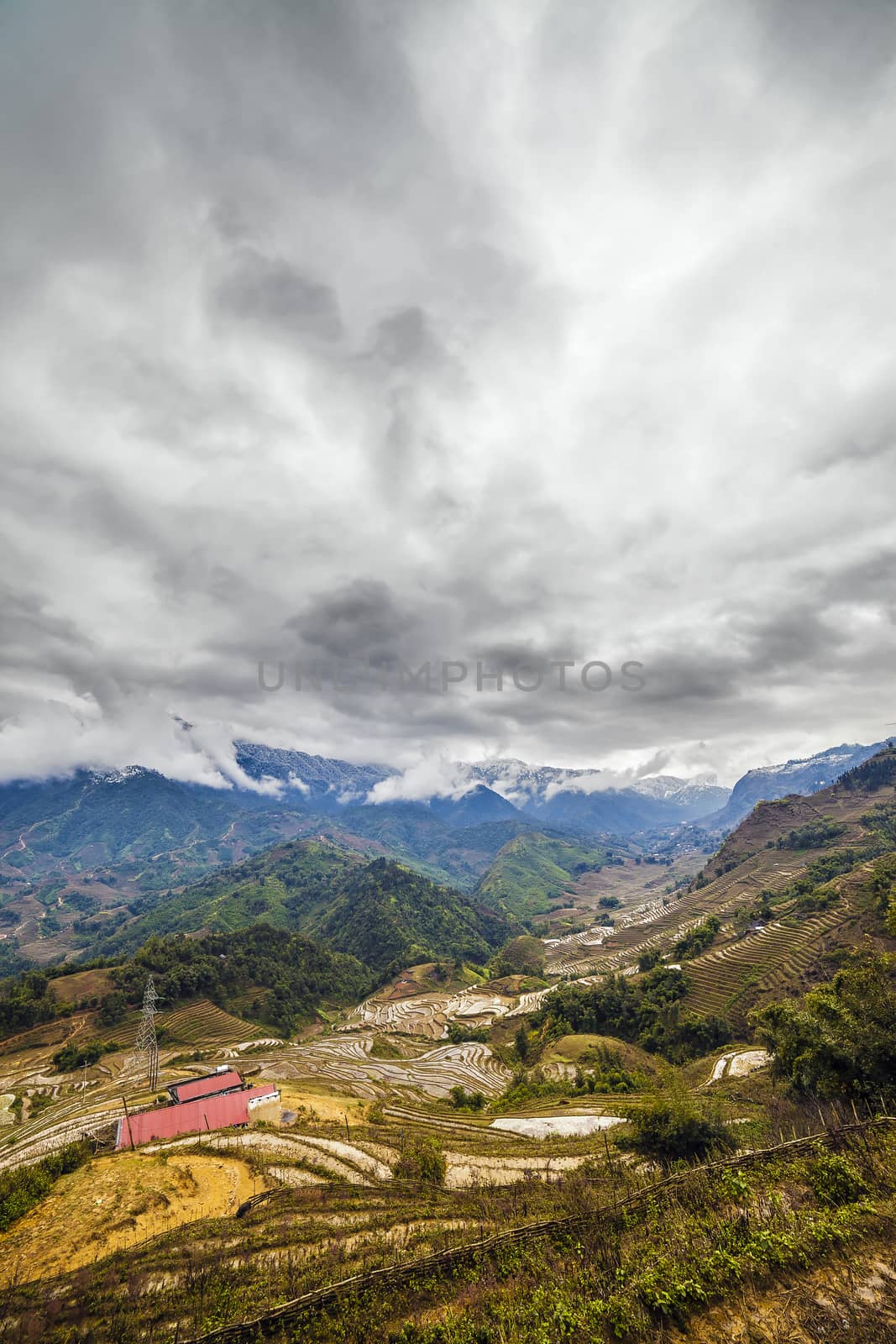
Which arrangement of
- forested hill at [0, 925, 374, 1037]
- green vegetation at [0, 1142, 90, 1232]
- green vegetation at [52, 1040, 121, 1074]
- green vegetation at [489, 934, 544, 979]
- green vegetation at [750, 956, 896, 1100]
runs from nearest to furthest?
green vegetation at [750, 956, 896, 1100], green vegetation at [0, 1142, 90, 1232], green vegetation at [52, 1040, 121, 1074], forested hill at [0, 925, 374, 1037], green vegetation at [489, 934, 544, 979]

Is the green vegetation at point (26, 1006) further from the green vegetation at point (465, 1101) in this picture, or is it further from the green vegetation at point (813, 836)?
the green vegetation at point (813, 836)

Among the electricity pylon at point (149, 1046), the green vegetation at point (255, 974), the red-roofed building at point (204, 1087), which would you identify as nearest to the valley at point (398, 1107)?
the green vegetation at point (255, 974)

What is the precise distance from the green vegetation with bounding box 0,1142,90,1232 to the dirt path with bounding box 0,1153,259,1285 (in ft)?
1.72

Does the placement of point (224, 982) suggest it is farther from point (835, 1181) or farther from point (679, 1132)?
point (835, 1181)

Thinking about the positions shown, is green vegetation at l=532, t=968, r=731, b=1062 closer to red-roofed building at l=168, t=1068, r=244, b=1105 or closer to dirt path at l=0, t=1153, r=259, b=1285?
red-roofed building at l=168, t=1068, r=244, b=1105

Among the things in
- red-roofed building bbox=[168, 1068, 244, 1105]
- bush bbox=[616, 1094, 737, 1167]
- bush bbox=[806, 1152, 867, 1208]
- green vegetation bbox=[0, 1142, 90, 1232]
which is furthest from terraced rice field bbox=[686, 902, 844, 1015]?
green vegetation bbox=[0, 1142, 90, 1232]

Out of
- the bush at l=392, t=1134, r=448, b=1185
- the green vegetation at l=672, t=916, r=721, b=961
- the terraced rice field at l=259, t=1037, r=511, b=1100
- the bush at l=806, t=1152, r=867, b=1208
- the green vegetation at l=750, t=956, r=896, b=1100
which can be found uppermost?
the bush at l=806, t=1152, r=867, b=1208

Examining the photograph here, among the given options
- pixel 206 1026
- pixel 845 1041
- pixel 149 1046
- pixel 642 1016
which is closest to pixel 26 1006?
pixel 206 1026

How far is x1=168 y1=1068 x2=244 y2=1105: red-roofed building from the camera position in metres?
55.5

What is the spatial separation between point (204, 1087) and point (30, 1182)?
36.7 metres

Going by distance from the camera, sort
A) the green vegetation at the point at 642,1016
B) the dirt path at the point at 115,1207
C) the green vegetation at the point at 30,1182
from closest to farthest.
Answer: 1. the dirt path at the point at 115,1207
2. the green vegetation at the point at 30,1182
3. the green vegetation at the point at 642,1016

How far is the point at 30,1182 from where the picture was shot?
2761 cm

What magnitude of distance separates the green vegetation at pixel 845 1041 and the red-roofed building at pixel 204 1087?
56320 millimetres

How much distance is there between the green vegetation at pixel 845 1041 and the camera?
990 inches
